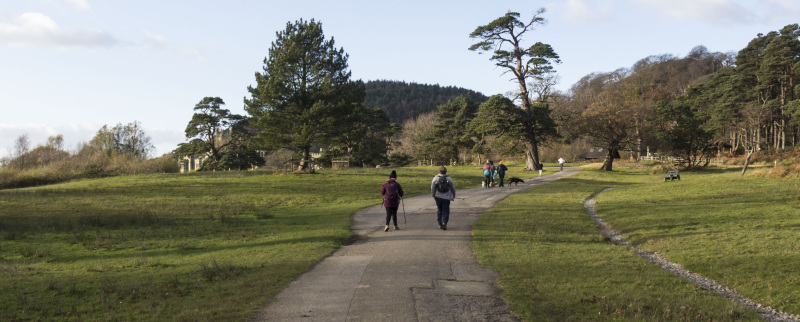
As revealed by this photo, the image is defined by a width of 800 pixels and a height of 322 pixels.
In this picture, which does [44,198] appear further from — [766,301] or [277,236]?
A: [766,301]

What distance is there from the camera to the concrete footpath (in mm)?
6090

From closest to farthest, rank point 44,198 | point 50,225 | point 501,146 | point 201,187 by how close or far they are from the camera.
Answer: point 50,225
point 44,198
point 201,187
point 501,146

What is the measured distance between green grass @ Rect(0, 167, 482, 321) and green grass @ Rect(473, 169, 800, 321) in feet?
13.2

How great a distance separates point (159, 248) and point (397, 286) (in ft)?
25.4

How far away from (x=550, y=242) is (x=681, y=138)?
132 ft

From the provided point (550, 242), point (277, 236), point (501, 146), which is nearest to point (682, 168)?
point (501, 146)

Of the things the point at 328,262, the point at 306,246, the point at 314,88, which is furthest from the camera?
the point at 314,88

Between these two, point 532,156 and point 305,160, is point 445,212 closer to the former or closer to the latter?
point 305,160

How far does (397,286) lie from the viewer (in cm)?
743

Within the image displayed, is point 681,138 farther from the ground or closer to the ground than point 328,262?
farther from the ground

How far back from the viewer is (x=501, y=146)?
50.0 metres

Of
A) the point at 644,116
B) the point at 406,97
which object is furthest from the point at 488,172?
the point at 406,97

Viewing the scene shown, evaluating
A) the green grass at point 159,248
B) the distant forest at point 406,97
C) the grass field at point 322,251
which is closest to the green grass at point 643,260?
the grass field at point 322,251

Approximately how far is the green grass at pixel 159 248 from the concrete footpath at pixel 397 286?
0.48m
